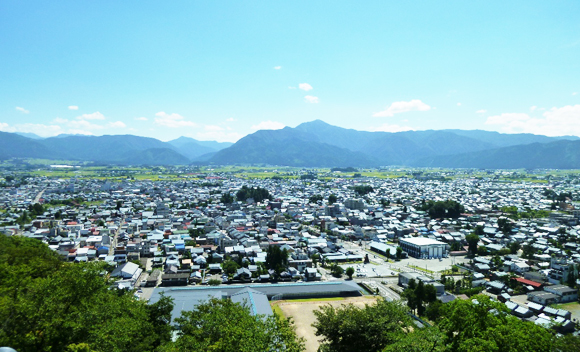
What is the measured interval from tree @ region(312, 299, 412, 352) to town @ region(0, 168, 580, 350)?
369 cm

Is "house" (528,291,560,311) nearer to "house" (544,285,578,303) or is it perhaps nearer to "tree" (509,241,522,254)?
"house" (544,285,578,303)

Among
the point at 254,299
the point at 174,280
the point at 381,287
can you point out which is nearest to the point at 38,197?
the point at 174,280

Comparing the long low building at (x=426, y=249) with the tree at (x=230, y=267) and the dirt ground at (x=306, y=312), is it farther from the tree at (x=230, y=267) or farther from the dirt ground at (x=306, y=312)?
the tree at (x=230, y=267)

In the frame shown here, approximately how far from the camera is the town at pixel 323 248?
1342 cm

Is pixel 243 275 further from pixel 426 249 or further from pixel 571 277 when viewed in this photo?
pixel 571 277

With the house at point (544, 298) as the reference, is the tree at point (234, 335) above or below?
above

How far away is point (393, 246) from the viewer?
21.4m

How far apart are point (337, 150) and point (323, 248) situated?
12679 cm

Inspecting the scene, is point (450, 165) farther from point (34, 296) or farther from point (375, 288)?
point (34, 296)

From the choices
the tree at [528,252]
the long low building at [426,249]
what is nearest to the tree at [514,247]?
the tree at [528,252]

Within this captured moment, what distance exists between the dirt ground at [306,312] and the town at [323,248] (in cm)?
39

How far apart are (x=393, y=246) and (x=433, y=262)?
3.09 metres

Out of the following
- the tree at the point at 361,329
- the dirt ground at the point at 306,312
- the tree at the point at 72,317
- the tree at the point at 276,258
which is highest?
the tree at the point at 72,317

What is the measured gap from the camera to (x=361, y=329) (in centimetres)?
734
